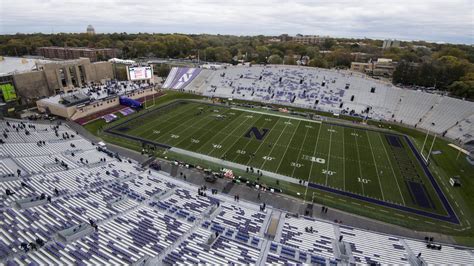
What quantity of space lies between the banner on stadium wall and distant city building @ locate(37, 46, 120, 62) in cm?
5778

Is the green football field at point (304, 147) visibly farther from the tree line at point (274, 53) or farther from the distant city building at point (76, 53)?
the distant city building at point (76, 53)

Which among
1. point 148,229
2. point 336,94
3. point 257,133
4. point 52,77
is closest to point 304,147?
point 257,133

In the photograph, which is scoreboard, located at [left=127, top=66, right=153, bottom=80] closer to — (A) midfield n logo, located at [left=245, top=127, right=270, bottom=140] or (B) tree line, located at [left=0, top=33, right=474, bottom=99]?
(A) midfield n logo, located at [left=245, top=127, right=270, bottom=140]

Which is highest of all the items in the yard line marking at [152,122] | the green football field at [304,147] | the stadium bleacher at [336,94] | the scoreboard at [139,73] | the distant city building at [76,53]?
the distant city building at [76,53]

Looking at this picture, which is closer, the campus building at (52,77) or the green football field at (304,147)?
the green football field at (304,147)

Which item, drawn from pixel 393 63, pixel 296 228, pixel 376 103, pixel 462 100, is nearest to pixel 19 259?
pixel 296 228

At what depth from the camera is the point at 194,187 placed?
95.5ft

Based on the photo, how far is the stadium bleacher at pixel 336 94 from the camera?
2063 inches

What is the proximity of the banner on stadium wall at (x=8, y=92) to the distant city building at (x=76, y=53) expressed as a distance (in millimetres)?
57783

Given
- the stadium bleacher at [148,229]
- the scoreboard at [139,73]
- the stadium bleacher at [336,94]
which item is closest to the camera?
the stadium bleacher at [148,229]

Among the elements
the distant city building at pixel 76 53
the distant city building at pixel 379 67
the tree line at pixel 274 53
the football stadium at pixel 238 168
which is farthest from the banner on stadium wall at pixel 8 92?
the distant city building at pixel 379 67

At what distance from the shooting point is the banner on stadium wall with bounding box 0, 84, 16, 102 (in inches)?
2012

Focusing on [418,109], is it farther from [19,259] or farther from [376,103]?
[19,259]

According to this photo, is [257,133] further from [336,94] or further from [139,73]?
[139,73]
